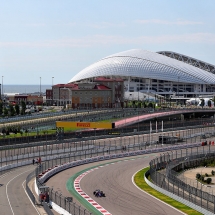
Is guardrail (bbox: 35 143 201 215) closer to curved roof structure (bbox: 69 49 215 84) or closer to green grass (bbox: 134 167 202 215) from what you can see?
green grass (bbox: 134 167 202 215)

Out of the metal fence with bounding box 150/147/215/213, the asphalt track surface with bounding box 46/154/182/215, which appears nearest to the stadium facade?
the metal fence with bounding box 150/147/215/213

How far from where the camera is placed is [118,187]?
37.0 m

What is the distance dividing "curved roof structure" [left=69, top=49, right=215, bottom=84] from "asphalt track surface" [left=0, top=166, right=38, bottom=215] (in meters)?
132

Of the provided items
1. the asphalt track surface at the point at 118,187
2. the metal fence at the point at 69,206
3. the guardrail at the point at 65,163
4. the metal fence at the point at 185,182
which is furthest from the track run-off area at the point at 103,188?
the metal fence at the point at 185,182

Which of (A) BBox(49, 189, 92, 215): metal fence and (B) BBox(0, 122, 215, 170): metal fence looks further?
(B) BBox(0, 122, 215, 170): metal fence

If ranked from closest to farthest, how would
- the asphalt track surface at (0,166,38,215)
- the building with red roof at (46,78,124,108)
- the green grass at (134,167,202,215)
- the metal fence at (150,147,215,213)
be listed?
the metal fence at (150,147,215,213)
the asphalt track surface at (0,166,38,215)
the green grass at (134,167,202,215)
the building with red roof at (46,78,124,108)

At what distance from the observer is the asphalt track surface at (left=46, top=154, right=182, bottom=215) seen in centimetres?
3036

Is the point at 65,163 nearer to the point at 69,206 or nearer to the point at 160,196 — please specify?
the point at 160,196

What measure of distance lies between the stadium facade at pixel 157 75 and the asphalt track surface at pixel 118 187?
125189 mm

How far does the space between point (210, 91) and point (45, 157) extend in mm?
138787

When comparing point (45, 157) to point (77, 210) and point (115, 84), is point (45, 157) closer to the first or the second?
point (77, 210)

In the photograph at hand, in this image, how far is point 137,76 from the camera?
176m

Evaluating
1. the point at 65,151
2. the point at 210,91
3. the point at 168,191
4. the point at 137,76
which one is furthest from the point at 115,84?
the point at 168,191

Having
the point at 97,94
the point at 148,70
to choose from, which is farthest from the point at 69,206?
the point at 148,70
